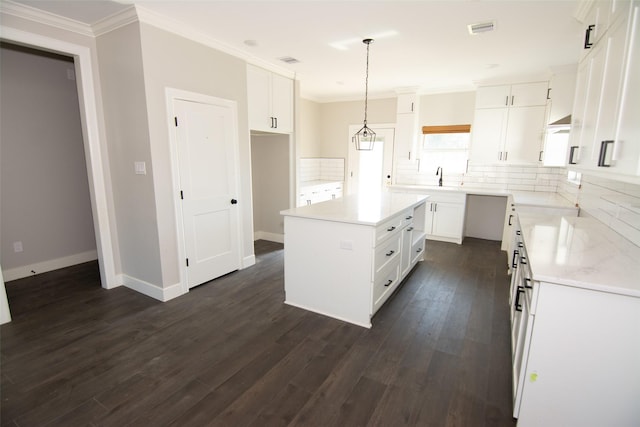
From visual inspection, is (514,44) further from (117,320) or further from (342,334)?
(117,320)

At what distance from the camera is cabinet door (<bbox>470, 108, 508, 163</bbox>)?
4.86m

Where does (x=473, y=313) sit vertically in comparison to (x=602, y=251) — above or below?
below

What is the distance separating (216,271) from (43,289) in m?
1.80

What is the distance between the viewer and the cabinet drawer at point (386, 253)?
8.73 ft

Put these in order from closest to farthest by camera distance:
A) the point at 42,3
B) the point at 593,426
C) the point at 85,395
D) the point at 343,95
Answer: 1. the point at 593,426
2. the point at 85,395
3. the point at 42,3
4. the point at 343,95

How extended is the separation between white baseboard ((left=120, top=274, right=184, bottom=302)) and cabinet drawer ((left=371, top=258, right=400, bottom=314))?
2.01 m

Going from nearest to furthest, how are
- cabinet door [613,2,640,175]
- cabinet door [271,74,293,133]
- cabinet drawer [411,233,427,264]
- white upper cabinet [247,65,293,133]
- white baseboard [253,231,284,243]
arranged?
cabinet door [613,2,640,175] → cabinet drawer [411,233,427,264] → white upper cabinet [247,65,293,133] → cabinet door [271,74,293,133] → white baseboard [253,231,284,243]

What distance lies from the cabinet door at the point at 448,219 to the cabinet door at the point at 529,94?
68.9 inches

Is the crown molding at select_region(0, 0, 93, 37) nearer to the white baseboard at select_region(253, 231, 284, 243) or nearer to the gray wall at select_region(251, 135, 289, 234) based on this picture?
the gray wall at select_region(251, 135, 289, 234)

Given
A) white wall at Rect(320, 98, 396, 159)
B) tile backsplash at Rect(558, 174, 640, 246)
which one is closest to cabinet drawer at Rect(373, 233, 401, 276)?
tile backsplash at Rect(558, 174, 640, 246)

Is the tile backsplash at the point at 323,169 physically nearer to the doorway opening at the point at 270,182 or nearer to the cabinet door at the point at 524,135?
the doorway opening at the point at 270,182

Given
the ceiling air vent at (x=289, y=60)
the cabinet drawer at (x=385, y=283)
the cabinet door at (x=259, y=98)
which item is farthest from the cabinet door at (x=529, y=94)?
the cabinet door at (x=259, y=98)

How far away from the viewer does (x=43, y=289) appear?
337cm

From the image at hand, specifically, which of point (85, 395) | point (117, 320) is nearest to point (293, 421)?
point (85, 395)
